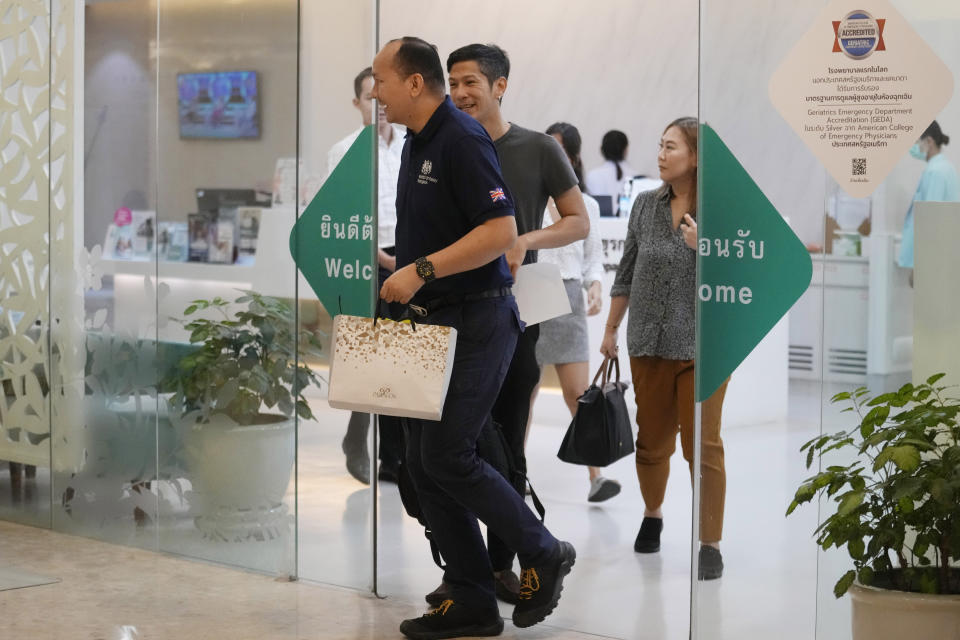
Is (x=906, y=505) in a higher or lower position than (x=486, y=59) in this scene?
lower

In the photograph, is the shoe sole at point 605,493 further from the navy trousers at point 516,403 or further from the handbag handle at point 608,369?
the navy trousers at point 516,403

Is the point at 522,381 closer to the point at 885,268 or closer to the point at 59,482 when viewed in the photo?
the point at 885,268

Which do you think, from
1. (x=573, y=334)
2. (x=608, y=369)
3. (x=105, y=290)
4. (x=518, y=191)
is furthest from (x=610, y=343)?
(x=105, y=290)

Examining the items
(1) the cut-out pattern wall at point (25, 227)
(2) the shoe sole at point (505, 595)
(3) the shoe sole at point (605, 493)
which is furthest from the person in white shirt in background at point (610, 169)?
(2) the shoe sole at point (505, 595)

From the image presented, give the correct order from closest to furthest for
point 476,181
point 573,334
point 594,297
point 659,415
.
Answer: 1. point 476,181
2. point 659,415
3. point 573,334
4. point 594,297

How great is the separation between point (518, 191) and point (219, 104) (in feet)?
3.52

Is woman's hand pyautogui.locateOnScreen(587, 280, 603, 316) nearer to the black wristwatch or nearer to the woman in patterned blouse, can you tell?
the woman in patterned blouse

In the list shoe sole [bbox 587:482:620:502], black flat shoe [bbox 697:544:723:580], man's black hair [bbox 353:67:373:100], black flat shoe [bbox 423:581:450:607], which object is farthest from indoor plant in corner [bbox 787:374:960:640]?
shoe sole [bbox 587:482:620:502]

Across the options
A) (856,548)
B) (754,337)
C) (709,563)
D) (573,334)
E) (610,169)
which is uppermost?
(610,169)

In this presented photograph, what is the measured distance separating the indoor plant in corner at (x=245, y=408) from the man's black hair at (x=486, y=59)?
1.02m

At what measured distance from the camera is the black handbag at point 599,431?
4328 millimetres

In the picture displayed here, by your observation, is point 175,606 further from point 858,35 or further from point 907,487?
point 858,35

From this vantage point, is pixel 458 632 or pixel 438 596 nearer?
pixel 458 632

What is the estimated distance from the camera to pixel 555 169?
381 centimetres
